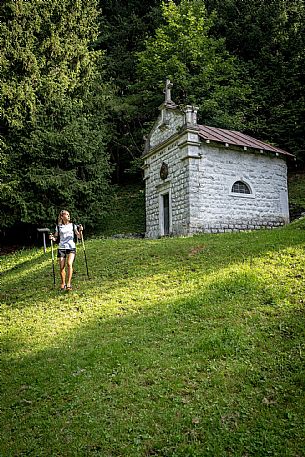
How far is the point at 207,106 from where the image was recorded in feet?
69.6

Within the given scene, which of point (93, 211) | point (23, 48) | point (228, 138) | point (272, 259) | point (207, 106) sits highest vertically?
point (23, 48)

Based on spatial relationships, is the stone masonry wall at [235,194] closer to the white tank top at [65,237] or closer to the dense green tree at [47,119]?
the dense green tree at [47,119]

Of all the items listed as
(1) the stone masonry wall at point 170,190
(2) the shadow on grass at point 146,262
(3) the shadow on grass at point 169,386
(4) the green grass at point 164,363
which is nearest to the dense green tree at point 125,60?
(1) the stone masonry wall at point 170,190

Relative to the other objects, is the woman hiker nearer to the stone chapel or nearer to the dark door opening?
the stone chapel

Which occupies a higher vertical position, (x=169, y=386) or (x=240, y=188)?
(x=240, y=188)

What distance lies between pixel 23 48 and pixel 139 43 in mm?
12774

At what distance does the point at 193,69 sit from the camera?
24.0 metres

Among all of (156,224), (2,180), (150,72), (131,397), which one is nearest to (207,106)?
(150,72)

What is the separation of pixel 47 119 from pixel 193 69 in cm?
989

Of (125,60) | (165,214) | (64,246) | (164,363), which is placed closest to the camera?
(164,363)

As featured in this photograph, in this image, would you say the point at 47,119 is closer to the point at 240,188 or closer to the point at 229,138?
the point at 229,138

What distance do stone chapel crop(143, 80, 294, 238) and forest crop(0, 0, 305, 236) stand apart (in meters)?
3.74

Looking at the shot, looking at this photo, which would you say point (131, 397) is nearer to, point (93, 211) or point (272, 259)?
point (272, 259)

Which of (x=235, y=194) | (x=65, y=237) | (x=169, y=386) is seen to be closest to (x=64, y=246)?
(x=65, y=237)
